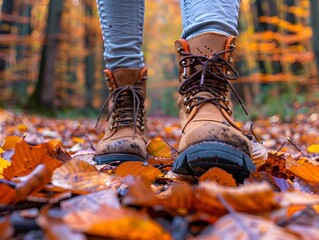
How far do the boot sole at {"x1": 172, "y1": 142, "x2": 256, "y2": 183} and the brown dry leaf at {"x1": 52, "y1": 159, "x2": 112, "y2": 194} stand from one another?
25cm

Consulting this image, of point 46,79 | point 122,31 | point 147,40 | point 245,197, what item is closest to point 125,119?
point 122,31

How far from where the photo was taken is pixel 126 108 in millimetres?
1538

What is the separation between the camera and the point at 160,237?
0.52m

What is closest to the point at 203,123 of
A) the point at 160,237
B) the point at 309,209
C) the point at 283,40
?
the point at 309,209

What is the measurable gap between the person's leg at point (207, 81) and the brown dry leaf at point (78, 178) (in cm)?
28

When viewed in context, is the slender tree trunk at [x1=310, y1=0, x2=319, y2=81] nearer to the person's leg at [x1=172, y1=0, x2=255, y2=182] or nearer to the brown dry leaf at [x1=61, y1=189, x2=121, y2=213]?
the person's leg at [x1=172, y1=0, x2=255, y2=182]

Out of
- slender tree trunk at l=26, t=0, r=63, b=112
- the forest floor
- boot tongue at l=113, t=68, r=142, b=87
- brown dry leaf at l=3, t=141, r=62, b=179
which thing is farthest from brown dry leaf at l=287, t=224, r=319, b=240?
slender tree trunk at l=26, t=0, r=63, b=112

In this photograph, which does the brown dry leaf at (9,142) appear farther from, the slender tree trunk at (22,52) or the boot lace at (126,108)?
the slender tree trunk at (22,52)

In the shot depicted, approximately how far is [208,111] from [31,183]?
61cm

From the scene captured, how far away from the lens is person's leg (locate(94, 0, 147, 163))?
59.9 inches

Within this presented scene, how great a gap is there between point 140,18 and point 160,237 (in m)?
1.28

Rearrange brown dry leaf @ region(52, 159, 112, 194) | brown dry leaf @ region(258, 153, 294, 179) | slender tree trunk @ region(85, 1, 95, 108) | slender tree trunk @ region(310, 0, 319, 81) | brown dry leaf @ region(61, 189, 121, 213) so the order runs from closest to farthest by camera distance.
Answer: brown dry leaf @ region(61, 189, 121, 213), brown dry leaf @ region(52, 159, 112, 194), brown dry leaf @ region(258, 153, 294, 179), slender tree trunk @ region(310, 0, 319, 81), slender tree trunk @ region(85, 1, 95, 108)

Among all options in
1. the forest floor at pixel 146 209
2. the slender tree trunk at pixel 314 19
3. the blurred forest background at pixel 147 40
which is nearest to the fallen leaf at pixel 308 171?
the forest floor at pixel 146 209

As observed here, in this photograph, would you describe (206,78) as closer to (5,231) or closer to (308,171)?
(308,171)
